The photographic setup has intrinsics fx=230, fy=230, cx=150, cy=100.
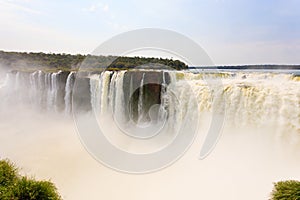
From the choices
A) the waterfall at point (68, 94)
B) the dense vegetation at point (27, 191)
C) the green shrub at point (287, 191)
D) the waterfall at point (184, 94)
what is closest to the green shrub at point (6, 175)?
the dense vegetation at point (27, 191)

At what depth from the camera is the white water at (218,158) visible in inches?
208

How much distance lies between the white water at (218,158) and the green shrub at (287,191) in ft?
3.71

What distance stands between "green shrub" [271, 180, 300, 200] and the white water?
113 centimetres

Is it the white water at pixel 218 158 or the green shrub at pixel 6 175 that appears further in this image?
the white water at pixel 218 158

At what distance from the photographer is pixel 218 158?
623cm

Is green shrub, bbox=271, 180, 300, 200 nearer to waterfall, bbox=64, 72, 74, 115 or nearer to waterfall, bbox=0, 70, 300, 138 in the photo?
waterfall, bbox=0, 70, 300, 138

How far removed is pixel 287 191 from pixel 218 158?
8.75 ft

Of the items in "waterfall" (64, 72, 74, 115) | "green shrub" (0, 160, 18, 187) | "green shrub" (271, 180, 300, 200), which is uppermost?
"waterfall" (64, 72, 74, 115)

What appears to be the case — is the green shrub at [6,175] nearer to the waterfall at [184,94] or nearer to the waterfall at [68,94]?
the waterfall at [184,94]

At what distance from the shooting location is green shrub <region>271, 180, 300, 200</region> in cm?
348

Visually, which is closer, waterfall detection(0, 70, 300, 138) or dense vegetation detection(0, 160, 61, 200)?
dense vegetation detection(0, 160, 61, 200)

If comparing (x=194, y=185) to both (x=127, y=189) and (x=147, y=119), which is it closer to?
(x=127, y=189)

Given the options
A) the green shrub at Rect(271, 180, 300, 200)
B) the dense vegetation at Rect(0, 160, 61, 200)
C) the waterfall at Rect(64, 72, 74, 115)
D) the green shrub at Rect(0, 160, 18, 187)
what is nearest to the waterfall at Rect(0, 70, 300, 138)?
the waterfall at Rect(64, 72, 74, 115)

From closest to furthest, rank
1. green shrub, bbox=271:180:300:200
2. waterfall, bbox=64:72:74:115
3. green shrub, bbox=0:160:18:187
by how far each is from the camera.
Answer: green shrub, bbox=271:180:300:200 → green shrub, bbox=0:160:18:187 → waterfall, bbox=64:72:74:115
